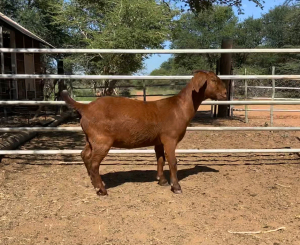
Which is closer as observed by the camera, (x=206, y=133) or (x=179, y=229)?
(x=179, y=229)

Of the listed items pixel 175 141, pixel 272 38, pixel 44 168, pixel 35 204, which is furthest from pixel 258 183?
pixel 272 38

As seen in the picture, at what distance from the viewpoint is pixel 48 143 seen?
7078mm

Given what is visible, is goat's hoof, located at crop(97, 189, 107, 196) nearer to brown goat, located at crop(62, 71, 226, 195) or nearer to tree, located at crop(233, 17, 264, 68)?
brown goat, located at crop(62, 71, 226, 195)

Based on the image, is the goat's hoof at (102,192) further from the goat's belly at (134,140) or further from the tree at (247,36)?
the tree at (247,36)

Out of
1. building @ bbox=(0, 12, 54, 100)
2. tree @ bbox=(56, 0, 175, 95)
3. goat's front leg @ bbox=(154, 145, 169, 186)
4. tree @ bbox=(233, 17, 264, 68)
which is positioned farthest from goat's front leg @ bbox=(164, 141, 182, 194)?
tree @ bbox=(233, 17, 264, 68)

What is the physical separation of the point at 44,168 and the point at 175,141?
2224mm

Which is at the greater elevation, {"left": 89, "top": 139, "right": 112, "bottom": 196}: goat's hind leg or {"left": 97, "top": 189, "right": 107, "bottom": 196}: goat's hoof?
{"left": 89, "top": 139, "right": 112, "bottom": 196}: goat's hind leg

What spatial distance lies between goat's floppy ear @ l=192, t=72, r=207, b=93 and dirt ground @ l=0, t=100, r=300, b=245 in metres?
1.25

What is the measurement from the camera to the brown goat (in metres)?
3.73

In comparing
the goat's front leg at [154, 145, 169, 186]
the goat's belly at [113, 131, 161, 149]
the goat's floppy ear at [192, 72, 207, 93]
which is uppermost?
the goat's floppy ear at [192, 72, 207, 93]

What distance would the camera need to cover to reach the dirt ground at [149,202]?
9.80 ft

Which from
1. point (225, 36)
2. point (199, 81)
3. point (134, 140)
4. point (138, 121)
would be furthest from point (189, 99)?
point (225, 36)

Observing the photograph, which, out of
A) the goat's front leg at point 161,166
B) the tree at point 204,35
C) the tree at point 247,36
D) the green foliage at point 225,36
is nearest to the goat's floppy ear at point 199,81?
the goat's front leg at point 161,166

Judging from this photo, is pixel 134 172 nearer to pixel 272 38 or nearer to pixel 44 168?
pixel 44 168
